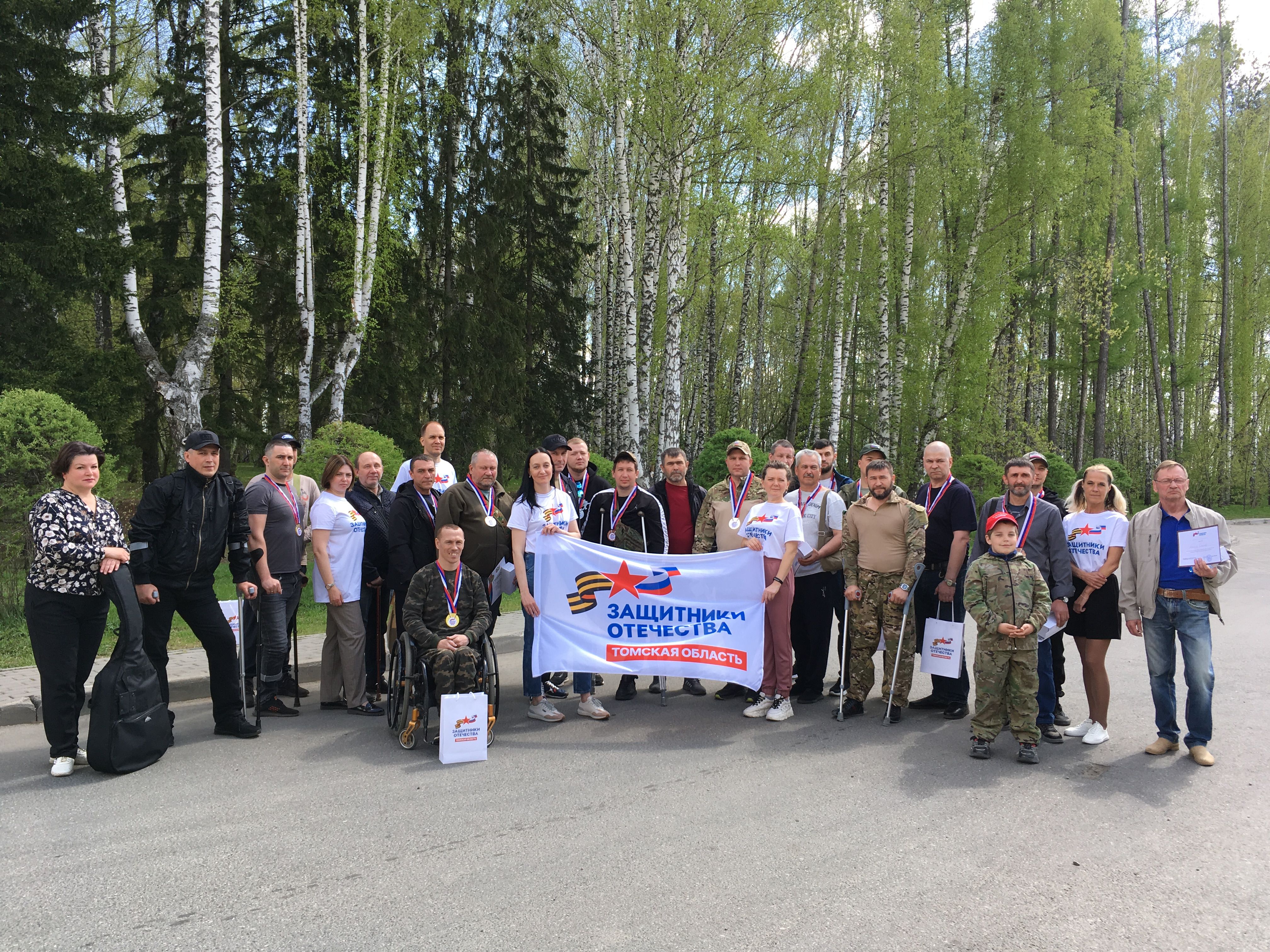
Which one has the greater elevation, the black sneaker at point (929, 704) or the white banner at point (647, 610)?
the white banner at point (647, 610)

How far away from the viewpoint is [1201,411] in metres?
36.6

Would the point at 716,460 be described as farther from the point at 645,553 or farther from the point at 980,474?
the point at 980,474

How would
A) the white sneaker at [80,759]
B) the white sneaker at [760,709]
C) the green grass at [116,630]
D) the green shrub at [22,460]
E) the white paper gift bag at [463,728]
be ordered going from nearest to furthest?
the white sneaker at [80,759] → the white paper gift bag at [463,728] → the white sneaker at [760,709] → the green grass at [116,630] → the green shrub at [22,460]

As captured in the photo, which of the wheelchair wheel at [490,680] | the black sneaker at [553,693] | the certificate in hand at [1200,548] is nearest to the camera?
the certificate in hand at [1200,548]

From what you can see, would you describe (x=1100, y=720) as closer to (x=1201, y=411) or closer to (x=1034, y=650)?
(x=1034, y=650)

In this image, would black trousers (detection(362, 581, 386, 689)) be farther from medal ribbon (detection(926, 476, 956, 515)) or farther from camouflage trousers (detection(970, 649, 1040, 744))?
camouflage trousers (detection(970, 649, 1040, 744))

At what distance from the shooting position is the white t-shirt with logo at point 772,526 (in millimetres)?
6633

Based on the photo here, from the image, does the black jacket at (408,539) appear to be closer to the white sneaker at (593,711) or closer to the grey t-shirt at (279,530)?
the grey t-shirt at (279,530)

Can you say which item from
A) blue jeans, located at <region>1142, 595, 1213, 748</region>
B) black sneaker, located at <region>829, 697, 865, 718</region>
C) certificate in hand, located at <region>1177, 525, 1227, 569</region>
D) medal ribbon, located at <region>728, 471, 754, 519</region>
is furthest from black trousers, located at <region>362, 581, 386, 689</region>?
certificate in hand, located at <region>1177, 525, 1227, 569</region>

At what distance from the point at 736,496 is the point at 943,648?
2.11 m

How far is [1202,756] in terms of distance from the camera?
5.34 metres

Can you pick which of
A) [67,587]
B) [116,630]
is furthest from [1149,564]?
[116,630]

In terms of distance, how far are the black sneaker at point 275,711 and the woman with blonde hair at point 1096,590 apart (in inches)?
239

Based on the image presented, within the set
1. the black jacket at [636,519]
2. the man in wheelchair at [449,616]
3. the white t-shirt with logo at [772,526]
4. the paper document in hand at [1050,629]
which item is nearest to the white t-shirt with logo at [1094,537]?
the paper document in hand at [1050,629]
